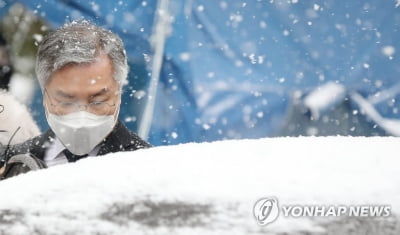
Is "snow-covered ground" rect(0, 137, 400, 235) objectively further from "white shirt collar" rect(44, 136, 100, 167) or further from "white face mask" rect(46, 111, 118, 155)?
"white face mask" rect(46, 111, 118, 155)

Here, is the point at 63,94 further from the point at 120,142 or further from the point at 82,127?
the point at 120,142

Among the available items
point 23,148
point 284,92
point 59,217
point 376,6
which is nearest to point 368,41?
point 376,6

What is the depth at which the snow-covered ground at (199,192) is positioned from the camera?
0.75 m

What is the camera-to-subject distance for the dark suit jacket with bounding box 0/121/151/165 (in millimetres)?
2421

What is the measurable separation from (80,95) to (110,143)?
22 centimetres

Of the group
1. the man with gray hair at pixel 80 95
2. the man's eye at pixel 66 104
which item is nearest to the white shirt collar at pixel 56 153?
the man with gray hair at pixel 80 95

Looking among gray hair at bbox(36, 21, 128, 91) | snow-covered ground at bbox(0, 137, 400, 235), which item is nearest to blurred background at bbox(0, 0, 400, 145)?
gray hair at bbox(36, 21, 128, 91)

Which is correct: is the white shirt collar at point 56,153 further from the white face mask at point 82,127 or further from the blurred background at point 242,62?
the blurred background at point 242,62

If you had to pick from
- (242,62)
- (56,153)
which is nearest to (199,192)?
(56,153)

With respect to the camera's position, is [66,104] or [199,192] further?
[66,104]

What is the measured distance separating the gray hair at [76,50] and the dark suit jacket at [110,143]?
0.67 feet

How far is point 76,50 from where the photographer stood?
7.94 ft

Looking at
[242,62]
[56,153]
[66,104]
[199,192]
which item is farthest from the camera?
[242,62]

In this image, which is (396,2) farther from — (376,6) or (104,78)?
(104,78)
